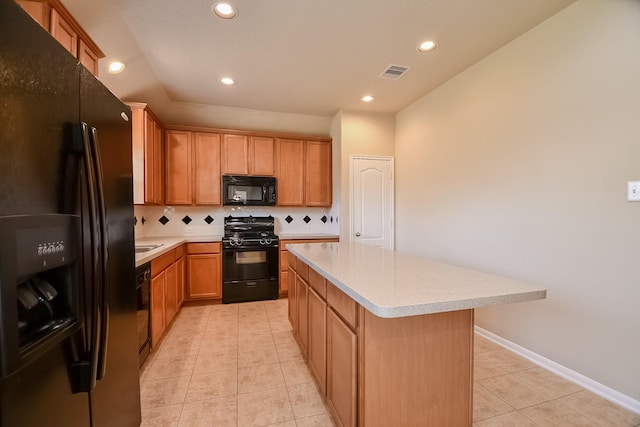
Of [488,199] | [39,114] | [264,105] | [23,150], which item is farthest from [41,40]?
[264,105]

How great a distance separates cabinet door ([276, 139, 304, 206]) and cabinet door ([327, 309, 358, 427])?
9.28 feet

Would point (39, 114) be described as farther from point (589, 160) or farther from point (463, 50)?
point (463, 50)

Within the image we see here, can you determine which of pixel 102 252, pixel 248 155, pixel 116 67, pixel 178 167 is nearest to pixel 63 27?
pixel 116 67

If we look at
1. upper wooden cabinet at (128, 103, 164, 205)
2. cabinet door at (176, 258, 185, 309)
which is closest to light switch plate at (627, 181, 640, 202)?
cabinet door at (176, 258, 185, 309)

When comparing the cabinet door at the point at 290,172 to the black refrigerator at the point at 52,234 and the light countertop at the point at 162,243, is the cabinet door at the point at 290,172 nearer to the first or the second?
the light countertop at the point at 162,243

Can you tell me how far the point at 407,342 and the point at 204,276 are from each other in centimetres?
311

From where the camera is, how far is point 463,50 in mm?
2621

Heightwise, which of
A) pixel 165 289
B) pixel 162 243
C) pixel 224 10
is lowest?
pixel 165 289

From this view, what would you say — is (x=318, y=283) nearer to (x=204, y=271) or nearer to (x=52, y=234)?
(x=52, y=234)

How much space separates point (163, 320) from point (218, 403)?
1.24 metres

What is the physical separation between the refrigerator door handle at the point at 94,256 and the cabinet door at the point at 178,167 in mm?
3092

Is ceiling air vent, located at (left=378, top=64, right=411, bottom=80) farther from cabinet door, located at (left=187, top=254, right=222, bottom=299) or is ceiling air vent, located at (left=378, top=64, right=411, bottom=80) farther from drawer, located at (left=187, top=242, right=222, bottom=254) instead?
cabinet door, located at (left=187, top=254, right=222, bottom=299)

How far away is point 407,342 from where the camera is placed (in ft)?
4.11

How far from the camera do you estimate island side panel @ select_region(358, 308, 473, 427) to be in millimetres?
1215
